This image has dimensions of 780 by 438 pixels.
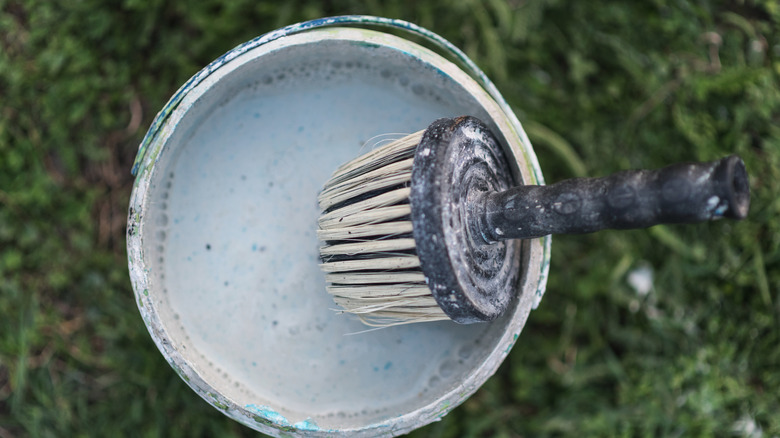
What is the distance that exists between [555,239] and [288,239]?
3.36 feet

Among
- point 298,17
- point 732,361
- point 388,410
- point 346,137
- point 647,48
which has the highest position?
point 298,17

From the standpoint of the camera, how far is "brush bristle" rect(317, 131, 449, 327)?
1.17 meters

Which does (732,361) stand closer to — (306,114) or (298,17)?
(306,114)

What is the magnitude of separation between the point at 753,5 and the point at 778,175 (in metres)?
0.58

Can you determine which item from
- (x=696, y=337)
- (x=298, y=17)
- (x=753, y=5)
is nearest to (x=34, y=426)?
(x=298, y=17)

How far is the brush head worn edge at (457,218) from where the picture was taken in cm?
106

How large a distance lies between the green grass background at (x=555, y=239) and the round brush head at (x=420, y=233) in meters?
0.85

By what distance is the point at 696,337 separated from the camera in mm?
2064

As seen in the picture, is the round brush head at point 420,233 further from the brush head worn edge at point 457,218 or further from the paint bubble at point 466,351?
the paint bubble at point 466,351

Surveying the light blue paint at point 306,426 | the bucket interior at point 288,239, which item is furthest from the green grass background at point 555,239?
the light blue paint at point 306,426

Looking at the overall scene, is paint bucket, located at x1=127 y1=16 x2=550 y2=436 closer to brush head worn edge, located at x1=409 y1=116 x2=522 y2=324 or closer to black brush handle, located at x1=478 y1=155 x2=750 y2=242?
brush head worn edge, located at x1=409 y1=116 x2=522 y2=324

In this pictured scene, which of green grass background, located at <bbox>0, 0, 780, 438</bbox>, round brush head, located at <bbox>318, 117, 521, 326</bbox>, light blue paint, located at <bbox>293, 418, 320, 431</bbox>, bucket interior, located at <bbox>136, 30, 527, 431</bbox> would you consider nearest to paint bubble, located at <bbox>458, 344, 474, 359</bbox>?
bucket interior, located at <bbox>136, 30, 527, 431</bbox>

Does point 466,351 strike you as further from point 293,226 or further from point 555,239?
point 555,239

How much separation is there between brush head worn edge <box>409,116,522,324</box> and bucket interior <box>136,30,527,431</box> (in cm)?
15
